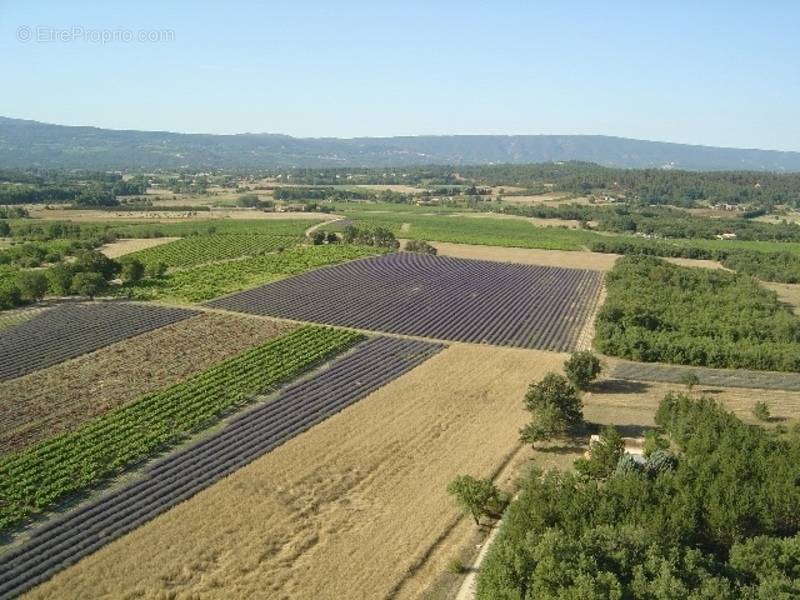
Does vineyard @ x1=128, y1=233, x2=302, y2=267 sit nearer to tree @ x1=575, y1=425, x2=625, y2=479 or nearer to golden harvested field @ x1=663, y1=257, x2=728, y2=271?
golden harvested field @ x1=663, y1=257, x2=728, y2=271

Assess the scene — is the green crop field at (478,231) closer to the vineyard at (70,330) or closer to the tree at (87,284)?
the tree at (87,284)

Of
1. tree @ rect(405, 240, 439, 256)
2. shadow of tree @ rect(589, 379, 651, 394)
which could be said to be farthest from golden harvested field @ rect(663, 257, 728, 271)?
shadow of tree @ rect(589, 379, 651, 394)

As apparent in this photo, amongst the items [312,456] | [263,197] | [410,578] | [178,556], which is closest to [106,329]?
[312,456]

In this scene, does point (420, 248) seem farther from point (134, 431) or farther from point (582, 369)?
point (134, 431)

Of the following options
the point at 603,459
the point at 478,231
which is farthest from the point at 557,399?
the point at 478,231

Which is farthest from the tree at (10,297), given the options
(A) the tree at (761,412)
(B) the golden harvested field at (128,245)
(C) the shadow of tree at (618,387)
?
(A) the tree at (761,412)
